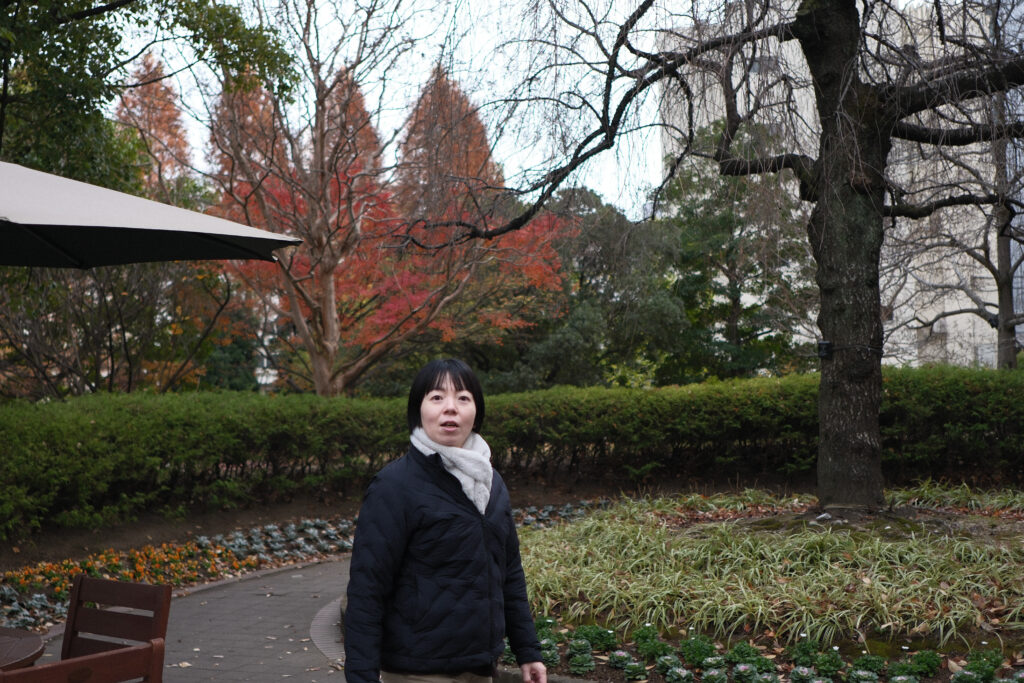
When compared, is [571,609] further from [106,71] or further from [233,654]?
[106,71]

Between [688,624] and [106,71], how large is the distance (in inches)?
277

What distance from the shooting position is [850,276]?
764cm

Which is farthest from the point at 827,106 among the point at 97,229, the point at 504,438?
the point at 504,438

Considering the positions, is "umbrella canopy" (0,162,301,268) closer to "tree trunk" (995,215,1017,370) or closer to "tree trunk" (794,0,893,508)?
"tree trunk" (794,0,893,508)

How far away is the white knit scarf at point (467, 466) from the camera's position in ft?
9.08

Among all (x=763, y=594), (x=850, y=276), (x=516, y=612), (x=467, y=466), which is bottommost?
(x=763, y=594)

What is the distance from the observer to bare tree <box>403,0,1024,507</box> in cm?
656

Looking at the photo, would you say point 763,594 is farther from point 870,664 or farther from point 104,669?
point 104,669

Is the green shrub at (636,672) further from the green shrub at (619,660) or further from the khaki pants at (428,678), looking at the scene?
the khaki pants at (428,678)

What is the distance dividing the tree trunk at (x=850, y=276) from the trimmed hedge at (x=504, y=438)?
16.1ft

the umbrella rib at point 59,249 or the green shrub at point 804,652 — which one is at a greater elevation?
the umbrella rib at point 59,249

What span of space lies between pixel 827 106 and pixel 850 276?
138 centimetres

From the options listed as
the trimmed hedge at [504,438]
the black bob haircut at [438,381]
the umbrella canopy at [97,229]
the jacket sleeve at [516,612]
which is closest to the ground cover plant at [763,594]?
the trimmed hedge at [504,438]

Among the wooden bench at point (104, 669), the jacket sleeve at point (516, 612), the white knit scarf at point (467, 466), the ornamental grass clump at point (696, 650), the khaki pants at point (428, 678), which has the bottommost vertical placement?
the ornamental grass clump at point (696, 650)
